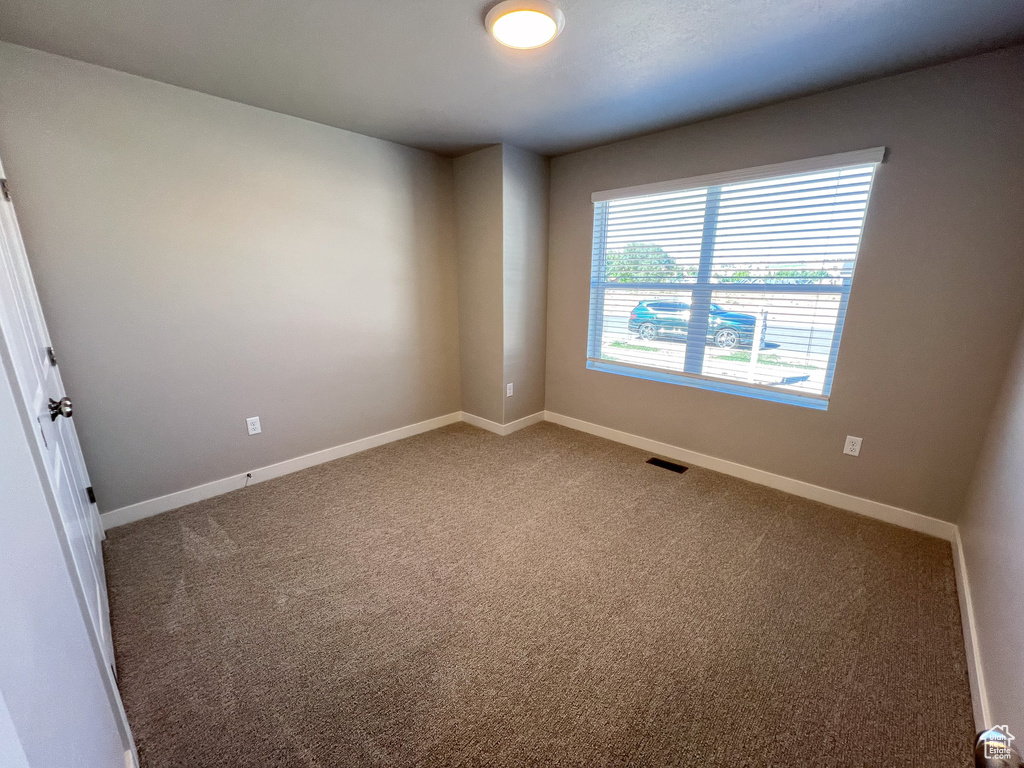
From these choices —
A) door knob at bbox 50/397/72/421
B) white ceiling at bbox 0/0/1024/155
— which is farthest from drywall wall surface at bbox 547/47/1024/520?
door knob at bbox 50/397/72/421

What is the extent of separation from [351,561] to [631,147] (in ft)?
10.3

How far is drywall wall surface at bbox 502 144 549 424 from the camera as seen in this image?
3.20 m

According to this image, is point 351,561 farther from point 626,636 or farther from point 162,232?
point 162,232

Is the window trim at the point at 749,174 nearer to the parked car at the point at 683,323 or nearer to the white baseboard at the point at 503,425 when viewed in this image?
the parked car at the point at 683,323

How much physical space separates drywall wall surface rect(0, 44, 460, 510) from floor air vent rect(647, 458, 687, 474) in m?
2.09

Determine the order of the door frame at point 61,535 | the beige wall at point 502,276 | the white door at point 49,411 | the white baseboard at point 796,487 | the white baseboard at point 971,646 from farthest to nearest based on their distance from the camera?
1. the beige wall at point 502,276
2. the white baseboard at point 796,487
3. the white baseboard at point 971,646
4. the white door at point 49,411
5. the door frame at point 61,535

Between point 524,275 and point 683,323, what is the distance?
1.29 metres

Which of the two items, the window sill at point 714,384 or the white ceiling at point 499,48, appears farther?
the window sill at point 714,384

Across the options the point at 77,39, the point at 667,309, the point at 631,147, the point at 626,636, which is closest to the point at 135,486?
the point at 77,39

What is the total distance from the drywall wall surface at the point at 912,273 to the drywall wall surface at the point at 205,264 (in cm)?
214

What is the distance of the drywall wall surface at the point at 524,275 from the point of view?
320cm

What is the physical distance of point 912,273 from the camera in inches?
82.4

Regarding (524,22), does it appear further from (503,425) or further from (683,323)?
(503,425)

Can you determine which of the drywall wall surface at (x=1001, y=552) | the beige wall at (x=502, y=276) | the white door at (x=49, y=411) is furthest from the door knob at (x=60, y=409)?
the drywall wall surface at (x=1001, y=552)
